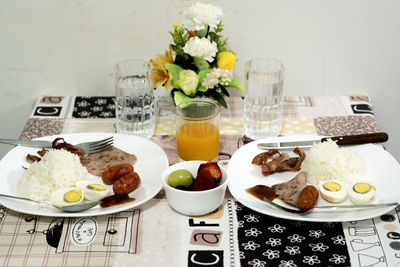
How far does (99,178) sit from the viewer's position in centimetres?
136

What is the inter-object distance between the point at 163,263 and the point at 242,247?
0.19m

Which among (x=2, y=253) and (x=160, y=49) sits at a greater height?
(x=160, y=49)

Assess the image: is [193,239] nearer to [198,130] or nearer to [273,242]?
[273,242]

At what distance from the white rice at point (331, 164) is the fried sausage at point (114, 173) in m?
0.49

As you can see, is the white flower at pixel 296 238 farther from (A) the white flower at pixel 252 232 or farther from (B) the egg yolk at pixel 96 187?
(B) the egg yolk at pixel 96 187

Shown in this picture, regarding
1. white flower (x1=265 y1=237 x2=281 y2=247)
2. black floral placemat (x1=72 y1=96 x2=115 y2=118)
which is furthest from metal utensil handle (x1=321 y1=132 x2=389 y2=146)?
black floral placemat (x1=72 y1=96 x2=115 y2=118)

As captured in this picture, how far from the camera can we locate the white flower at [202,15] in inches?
62.2

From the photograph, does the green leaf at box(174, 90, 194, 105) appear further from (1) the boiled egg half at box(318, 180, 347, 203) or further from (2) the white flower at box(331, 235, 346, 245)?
(2) the white flower at box(331, 235, 346, 245)

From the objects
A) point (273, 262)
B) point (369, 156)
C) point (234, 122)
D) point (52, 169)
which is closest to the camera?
point (273, 262)

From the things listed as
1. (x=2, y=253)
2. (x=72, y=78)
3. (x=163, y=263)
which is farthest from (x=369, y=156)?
(x=72, y=78)

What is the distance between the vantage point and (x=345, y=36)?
6.01 feet

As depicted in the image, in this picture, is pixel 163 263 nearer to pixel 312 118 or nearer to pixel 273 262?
pixel 273 262

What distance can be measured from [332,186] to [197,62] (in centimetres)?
65

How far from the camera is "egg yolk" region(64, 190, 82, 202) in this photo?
1.22 m
